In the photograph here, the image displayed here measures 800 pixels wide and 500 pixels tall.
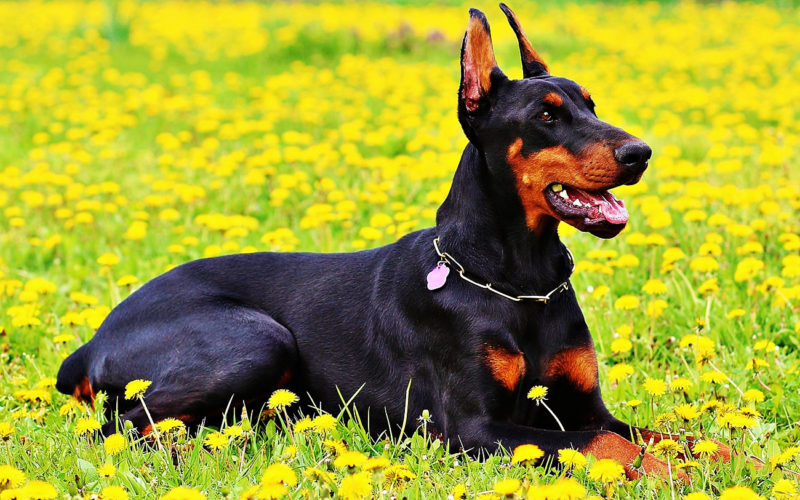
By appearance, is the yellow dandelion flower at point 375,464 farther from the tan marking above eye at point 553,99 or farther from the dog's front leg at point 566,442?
the tan marking above eye at point 553,99

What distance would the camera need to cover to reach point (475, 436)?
321 cm

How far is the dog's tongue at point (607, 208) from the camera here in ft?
10.4

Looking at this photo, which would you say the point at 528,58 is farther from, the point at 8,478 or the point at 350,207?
the point at 8,478

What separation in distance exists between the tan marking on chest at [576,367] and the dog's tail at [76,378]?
1.99 meters

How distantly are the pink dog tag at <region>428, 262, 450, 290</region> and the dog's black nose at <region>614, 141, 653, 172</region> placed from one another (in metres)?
0.78

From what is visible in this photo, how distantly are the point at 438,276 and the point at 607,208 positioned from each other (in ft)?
2.22

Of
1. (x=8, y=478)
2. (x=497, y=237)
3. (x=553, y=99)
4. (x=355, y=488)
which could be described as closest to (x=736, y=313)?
(x=497, y=237)

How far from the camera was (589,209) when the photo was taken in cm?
320

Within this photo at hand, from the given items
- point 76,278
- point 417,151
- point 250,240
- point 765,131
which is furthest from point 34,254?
point 765,131

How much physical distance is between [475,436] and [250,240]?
3.14 m

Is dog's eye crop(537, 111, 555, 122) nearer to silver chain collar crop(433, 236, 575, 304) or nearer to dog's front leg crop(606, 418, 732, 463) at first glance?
silver chain collar crop(433, 236, 575, 304)

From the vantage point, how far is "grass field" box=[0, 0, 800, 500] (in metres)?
3.07

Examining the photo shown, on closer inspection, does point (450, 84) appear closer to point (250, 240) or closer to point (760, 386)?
point (250, 240)

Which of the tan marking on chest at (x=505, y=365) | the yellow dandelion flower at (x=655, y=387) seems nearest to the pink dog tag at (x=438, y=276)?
the tan marking on chest at (x=505, y=365)
